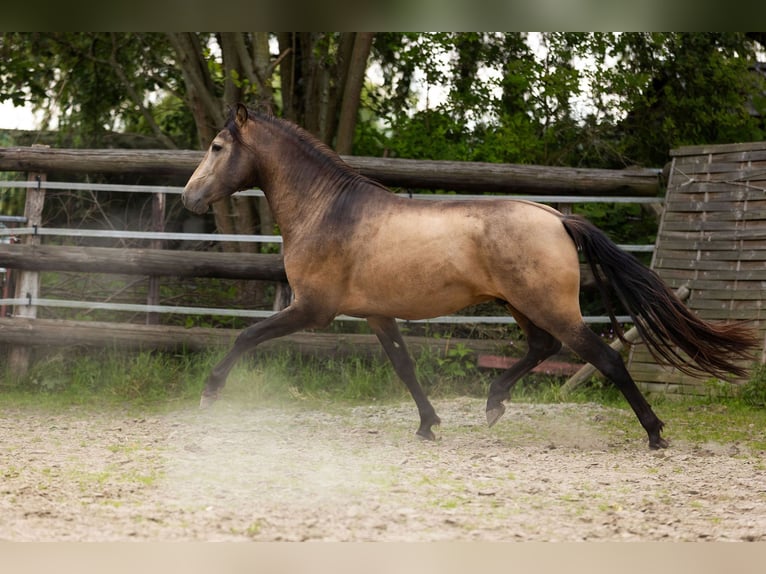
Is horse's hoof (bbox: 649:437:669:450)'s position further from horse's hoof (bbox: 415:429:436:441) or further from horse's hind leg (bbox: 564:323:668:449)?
horse's hoof (bbox: 415:429:436:441)

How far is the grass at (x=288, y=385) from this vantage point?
7.14m

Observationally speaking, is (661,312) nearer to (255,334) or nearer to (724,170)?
(255,334)

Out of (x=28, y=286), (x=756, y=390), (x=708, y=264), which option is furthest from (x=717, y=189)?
(x=28, y=286)

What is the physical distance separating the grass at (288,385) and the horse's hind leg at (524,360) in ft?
4.07

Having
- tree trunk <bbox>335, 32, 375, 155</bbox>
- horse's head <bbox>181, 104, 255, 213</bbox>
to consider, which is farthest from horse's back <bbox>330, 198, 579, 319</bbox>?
tree trunk <bbox>335, 32, 375, 155</bbox>

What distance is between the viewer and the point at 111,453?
5.16m

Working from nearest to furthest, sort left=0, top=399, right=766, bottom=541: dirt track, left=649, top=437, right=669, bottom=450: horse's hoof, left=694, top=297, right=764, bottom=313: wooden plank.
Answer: left=0, top=399, right=766, bottom=541: dirt track → left=649, top=437, right=669, bottom=450: horse's hoof → left=694, top=297, right=764, bottom=313: wooden plank

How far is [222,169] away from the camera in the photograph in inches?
229

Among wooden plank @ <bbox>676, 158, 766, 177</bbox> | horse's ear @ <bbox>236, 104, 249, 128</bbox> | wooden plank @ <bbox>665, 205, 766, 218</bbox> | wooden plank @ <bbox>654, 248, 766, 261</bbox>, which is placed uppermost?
wooden plank @ <bbox>676, 158, 766, 177</bbox>

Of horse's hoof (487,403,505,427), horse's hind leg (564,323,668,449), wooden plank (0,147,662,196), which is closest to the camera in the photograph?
horse's hind leg (564,323,668,449)

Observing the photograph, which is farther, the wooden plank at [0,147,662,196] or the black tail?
the wooden plank at [0,147,662,196]

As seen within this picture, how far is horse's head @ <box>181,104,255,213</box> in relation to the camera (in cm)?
580

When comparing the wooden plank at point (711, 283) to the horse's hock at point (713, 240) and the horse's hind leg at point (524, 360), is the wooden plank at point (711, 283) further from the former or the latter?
the horse's hind leg at point (524, 360)
